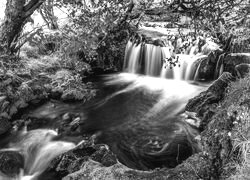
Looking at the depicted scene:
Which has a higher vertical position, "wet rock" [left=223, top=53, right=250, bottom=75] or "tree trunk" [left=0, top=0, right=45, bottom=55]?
"tree trunk" [left=0, top=0, right=45, bottom=55]

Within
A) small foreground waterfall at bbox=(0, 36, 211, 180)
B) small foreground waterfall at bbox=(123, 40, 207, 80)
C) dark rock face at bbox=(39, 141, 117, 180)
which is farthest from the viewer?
small foreground waterfall at bbox=(123, 40, 207, 80)

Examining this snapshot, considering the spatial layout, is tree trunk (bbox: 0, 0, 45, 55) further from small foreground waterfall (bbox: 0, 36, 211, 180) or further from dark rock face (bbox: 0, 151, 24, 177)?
dark rock face (bbox: 0, 151, 24, 177)

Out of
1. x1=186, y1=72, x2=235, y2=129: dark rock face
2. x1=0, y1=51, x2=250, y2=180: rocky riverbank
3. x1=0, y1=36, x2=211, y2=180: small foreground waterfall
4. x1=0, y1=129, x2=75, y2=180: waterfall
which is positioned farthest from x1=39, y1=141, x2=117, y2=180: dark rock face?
x1=186, y1=72, x2=235, y2=129: dark rock face

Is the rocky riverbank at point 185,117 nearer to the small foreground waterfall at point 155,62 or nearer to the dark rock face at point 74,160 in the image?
the dark rock face at point 74,160

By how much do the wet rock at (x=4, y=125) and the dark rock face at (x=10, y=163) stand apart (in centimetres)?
129

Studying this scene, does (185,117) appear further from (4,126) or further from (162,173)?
(4,126)

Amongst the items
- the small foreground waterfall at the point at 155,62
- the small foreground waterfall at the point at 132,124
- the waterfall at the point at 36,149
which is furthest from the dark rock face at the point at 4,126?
the small foreground waterfall at the point at 155,62

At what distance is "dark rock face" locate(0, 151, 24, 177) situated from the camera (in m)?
5.66

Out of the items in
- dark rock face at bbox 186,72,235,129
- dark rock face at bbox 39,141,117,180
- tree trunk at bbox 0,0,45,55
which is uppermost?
tree trunk at bbox 0,0,45,55

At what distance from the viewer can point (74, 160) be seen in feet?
17.8

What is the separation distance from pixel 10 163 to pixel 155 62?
9.44m

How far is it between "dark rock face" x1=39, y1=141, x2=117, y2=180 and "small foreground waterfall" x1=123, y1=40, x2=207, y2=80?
7527mm

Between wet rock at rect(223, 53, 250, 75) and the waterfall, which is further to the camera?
wet rock at rect(223, 53, 250, 75)

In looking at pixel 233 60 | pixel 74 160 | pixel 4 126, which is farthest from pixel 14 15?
pixel 233 60
